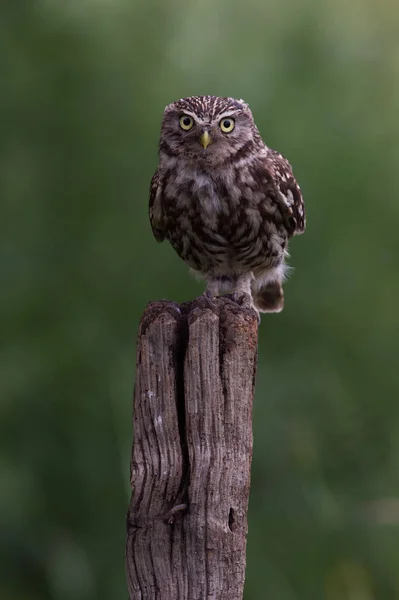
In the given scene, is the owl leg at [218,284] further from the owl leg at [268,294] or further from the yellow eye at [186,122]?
the yellow eye at [186,122]

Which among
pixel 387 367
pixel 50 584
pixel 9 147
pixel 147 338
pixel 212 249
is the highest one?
pixel 9 147

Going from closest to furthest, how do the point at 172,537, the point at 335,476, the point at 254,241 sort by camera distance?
the point at 172,537, the point at 254,241, the point at 335,476

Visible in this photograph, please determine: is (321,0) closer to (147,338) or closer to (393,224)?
(393,224)

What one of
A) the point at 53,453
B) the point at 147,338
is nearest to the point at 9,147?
the point at 53,453

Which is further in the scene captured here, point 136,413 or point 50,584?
point 50,584

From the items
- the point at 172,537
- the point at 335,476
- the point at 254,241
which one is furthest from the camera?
the point at 335,476

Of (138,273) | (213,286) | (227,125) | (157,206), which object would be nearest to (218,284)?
(213,286)

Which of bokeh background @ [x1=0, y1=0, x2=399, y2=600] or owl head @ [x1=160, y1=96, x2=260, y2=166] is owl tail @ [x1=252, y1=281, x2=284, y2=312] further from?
bokeh background @ [x1=0, y1=0, x2=399, y2=600]
